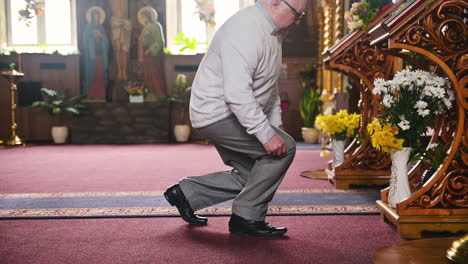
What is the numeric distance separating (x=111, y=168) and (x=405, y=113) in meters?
3.89

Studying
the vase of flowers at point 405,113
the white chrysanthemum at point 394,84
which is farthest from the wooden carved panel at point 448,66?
the white chrysanthemum at point 394,84

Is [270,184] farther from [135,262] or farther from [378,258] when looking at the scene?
[378,258]

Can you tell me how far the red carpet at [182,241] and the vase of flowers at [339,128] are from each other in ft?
4.65

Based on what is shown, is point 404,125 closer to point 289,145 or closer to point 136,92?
point 289,145

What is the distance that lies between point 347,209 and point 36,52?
9.22 metres

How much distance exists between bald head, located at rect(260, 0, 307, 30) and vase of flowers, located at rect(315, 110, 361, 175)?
1962 millimetres

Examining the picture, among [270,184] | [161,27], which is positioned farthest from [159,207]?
[161,27]

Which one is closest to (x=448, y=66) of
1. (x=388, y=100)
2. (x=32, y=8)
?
(x=388, y=100)

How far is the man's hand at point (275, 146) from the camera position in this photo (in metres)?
2.43

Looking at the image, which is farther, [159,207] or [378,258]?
[159,207]

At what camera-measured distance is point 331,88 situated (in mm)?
8820

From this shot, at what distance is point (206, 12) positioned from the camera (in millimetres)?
11000

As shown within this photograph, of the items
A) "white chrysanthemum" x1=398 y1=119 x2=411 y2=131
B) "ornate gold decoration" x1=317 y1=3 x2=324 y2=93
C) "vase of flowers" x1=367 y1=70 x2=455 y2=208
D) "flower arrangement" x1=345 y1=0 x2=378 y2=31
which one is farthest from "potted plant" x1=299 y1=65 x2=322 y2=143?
"white chrysanthemum" x1=398 y1=119 x2=411 y2=131

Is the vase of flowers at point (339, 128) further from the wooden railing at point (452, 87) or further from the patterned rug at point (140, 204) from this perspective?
the wooden railing at point (452, 87)
